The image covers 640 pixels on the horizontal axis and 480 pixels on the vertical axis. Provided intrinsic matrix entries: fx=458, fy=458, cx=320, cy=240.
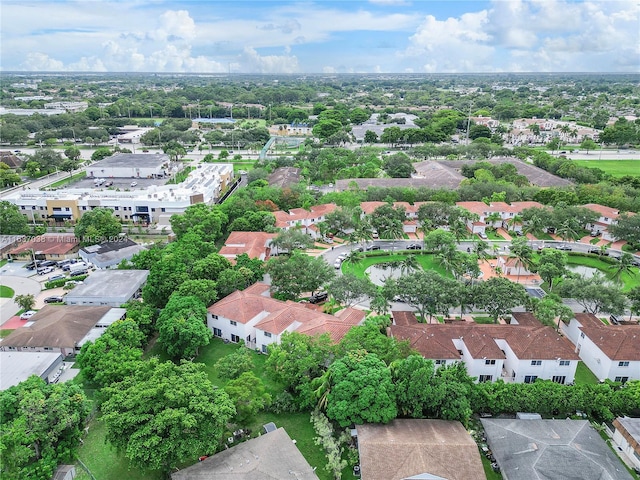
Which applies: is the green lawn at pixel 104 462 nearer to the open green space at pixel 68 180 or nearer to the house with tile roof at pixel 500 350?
the house with tile roof at pixel 500 350

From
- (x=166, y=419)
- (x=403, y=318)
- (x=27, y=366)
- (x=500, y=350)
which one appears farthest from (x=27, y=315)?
(x=500, y=350)

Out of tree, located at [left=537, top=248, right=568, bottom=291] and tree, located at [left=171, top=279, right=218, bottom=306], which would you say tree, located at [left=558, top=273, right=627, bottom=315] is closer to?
tree, located at [left=537, top=248, right=568, bottom=291]

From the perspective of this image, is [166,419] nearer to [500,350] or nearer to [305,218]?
[500,350]

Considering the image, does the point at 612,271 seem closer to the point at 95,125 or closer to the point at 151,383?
the point at 151,383

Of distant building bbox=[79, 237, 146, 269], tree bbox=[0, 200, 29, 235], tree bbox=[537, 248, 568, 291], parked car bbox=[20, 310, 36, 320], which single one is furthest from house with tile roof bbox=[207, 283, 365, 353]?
tree bbox=[0, 200, 29, 235]

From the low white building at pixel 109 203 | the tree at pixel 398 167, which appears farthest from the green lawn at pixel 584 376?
the tree at pixel 398 167
